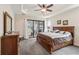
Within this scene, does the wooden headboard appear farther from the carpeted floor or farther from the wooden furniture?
the wooden furniture

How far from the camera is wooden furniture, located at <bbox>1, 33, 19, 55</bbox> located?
7.97 feet

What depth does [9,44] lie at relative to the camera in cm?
248

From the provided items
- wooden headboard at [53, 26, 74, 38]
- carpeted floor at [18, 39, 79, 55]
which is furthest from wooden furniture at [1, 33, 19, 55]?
wooden headboard at [53, 26, 74, 38]

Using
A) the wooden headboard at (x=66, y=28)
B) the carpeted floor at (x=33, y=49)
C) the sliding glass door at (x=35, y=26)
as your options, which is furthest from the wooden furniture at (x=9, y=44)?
the wooden headboard at (x=66, y=28)

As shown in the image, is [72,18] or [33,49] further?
[33,49]

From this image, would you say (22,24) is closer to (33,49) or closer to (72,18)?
(33,49)

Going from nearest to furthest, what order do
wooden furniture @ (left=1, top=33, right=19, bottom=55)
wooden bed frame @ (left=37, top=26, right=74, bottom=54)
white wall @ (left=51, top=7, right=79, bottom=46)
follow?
wooden furniture @ (left=1, top=33, right=19, bottom=55), white wall @ (left=51, top=7, right=79, bottom=46), wooden bed frame @ (left=37, top=26, right=74, bottom=54)

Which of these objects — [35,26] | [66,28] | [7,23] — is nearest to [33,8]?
[35,26]

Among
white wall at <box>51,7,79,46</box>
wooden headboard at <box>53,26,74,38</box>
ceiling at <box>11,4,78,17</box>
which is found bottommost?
wooden headboard at <box>53,26,74,38</box>

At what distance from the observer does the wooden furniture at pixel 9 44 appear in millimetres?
2428

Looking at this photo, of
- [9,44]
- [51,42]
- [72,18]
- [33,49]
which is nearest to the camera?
[9,44]

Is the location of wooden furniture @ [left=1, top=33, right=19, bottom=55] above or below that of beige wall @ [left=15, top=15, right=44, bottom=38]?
below
